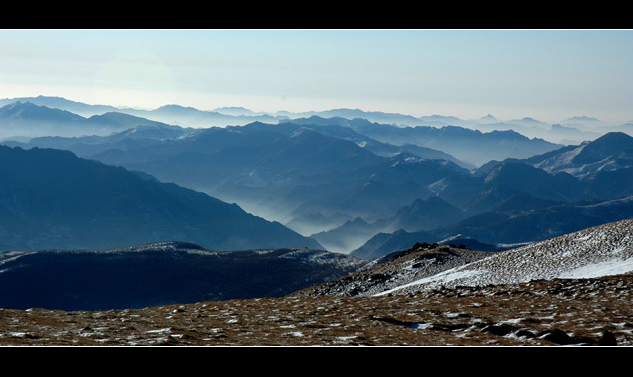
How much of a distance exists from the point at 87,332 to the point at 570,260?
35373 mm

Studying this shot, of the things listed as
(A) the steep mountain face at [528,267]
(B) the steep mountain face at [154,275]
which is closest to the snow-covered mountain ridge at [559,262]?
(A) the steep mountain face at [528,267]

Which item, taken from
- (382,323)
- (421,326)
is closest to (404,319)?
(382,323)

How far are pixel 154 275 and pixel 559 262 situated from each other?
508 ft

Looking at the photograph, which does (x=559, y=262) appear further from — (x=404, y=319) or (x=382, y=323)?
(x=382, y=323)

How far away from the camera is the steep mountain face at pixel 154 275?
154m

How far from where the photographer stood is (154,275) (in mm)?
178500

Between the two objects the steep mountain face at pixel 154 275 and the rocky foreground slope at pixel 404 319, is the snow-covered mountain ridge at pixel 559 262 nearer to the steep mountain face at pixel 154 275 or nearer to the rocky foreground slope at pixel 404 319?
the rocky foreground slope at pixel 404 319

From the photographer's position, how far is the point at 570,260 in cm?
4106

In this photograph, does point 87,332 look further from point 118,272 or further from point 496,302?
point 118,272

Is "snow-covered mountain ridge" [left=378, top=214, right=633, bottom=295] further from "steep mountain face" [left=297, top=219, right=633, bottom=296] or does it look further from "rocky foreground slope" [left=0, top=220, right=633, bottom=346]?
"rocky foreground slope" [left=0, top=220, right=633, bottom=346]

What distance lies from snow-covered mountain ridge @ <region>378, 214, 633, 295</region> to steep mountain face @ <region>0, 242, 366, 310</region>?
95873mm

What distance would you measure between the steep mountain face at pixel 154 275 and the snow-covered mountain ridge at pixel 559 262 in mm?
95873
